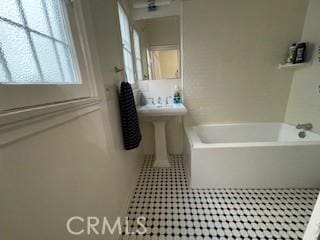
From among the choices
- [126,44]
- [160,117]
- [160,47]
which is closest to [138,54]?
[160,47]

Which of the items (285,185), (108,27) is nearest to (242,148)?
(285,185)

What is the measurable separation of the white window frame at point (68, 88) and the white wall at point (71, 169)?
8cm

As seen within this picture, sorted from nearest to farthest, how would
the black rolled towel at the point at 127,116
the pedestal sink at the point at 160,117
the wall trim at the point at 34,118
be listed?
the wall trim at the point at 34,118
the black rolled towel at the point at 127,116
the pedestal sink at the point at 160,117

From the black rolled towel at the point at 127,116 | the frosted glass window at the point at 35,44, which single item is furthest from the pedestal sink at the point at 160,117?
the frosted glass window at the point at 35,44

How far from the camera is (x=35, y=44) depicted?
0.58 m

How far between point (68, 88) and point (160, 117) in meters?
1.25

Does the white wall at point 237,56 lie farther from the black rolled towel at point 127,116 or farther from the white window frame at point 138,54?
the black rolled towel at point 127,116

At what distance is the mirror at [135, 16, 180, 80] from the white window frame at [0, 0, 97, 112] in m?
1.41

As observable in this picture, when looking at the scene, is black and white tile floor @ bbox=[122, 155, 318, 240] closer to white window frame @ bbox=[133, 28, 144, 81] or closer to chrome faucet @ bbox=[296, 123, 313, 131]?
chrome faucet @ bbox=[296, 123, 313, 131]

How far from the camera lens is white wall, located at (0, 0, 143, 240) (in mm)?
425

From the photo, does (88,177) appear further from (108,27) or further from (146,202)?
(108,27)

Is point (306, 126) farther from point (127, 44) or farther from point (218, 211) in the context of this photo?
point (127, 44)

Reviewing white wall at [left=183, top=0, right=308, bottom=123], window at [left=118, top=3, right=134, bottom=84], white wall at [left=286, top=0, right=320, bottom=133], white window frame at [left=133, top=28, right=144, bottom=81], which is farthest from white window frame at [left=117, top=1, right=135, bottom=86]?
white wall at [left=286, top=0, right=320, bottom=133]

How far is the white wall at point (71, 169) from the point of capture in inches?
16.7
